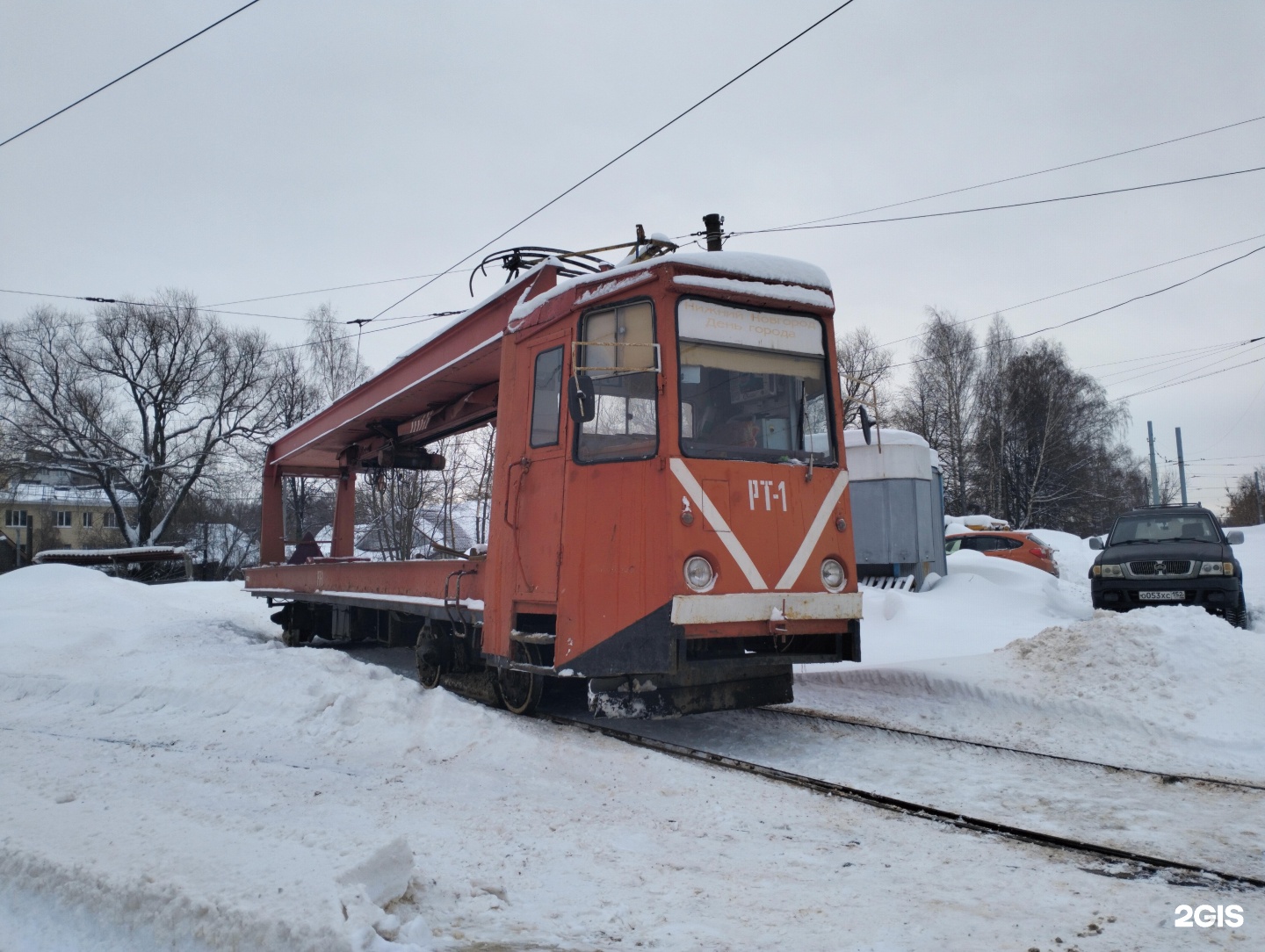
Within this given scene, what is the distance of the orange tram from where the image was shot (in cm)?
580

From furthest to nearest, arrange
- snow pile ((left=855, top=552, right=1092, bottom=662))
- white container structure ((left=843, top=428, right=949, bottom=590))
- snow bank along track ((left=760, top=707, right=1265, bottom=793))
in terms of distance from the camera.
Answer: white container structure ((left=843, top=428, right=949, bottom=590)) → snow pile ((left=855, top=552, right=1092, bottom=662)) → snow bank along track ((left=760, top=707, right=1265, bottom=793))

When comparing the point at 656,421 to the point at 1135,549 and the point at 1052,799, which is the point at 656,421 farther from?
the point at 1135,549

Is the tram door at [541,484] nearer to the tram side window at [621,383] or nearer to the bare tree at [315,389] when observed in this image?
the tram side window at [621,383]

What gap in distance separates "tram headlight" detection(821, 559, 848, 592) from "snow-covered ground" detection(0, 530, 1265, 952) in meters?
1.58

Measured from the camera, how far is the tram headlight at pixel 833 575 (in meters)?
6.23

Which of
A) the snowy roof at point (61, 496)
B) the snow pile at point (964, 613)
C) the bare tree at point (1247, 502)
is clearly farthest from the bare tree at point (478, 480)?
the bare tree at point (1247, 502)

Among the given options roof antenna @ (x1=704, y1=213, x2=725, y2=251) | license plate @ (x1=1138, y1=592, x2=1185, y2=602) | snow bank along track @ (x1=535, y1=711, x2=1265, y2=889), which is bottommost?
snow bank along track @ (x1=535, y1=711, x2=1265, y2=889)

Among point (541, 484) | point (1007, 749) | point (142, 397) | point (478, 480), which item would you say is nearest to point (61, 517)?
point (142, 397)

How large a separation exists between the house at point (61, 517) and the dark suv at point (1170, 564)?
51507 millimetres

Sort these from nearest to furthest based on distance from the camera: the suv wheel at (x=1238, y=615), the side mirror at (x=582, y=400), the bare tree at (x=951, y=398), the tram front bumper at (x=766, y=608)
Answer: the tram front bumper at (x=766, y=608)
the side mirror at (x=582, y=400)
the suv wheel at (x=1238, y=615)
the bare tree at (x=951, y=398)

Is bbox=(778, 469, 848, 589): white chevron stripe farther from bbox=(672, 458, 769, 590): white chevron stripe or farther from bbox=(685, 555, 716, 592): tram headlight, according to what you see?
bbox=(685, 555, 716, 592): tram headlight

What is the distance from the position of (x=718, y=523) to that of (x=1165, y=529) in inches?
405

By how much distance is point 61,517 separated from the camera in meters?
65.7

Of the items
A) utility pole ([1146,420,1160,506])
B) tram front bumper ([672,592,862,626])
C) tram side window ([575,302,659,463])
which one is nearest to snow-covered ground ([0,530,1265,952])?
tram front bumper ([672,592,862,626])
